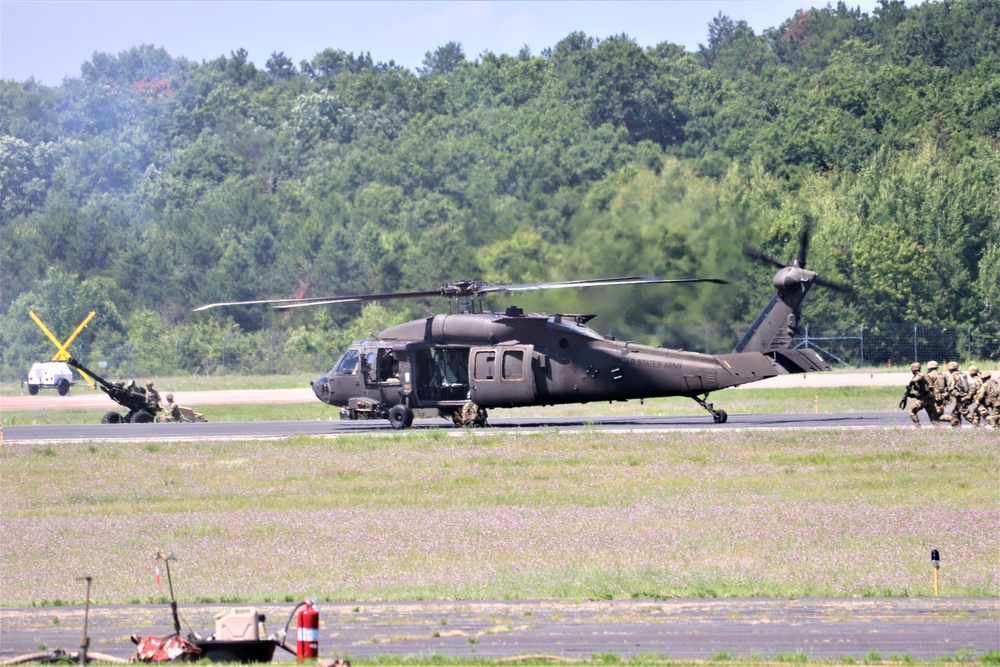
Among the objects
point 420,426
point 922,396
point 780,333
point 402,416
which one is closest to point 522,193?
point 420,426

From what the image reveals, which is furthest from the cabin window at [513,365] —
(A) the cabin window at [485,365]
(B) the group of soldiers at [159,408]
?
(B) the group of soldiers at [159,408]

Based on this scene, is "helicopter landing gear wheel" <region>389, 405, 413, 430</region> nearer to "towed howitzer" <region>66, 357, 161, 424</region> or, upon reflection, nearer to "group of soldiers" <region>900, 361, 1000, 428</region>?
"towed howitzer" <region>66, 357, 161, 424</region>

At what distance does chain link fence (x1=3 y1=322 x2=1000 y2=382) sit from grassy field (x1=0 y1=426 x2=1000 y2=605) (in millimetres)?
23532

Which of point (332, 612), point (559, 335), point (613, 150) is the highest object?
point (613, 150)

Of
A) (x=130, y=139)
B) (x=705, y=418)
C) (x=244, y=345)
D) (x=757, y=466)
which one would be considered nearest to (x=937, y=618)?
(x=757, y=466)

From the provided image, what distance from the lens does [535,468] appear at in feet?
93.2

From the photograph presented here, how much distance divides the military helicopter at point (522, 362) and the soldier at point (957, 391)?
3005 mm

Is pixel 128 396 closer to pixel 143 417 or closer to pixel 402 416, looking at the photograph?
pixel 143 417

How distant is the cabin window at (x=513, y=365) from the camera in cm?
3475

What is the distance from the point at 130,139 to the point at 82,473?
91.5 metres

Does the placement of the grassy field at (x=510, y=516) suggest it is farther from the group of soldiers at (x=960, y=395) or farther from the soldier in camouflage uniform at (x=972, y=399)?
the soldier in camouflage uniform at (x=972, y=399)

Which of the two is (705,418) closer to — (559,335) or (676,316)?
(559,335)

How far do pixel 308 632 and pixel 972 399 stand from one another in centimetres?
2420

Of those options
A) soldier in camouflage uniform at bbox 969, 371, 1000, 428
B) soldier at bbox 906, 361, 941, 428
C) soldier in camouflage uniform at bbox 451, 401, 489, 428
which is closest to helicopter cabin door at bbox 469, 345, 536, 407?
soldier in camouflage uniform at bbox 451, 401, 489, 428
